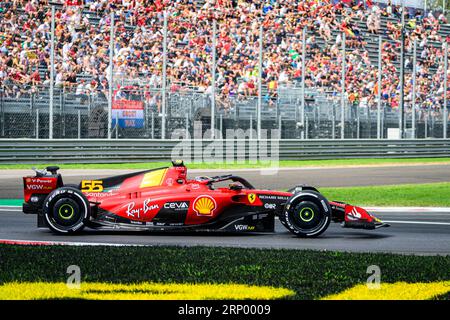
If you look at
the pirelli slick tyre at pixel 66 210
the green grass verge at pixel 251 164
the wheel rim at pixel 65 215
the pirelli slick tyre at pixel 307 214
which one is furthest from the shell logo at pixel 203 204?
the green grass verge at pixel 251 164

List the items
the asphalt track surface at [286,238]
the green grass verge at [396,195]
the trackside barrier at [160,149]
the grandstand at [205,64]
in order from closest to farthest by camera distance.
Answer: the asphalt track surface at [286,238] < the green grass verge at [396,195] < the grandstand at [205,64] < the trackside barrier at [160,149]

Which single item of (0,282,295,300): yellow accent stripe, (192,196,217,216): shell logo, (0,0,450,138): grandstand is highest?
(0,0,450,138): grandstand

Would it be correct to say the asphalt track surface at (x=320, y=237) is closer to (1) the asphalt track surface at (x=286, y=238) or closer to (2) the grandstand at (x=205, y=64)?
(1) the asphalt track surface at (x=286, y=238)

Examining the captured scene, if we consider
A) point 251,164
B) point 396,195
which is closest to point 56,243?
point 396,195

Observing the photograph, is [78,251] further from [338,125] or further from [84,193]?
[338,125]

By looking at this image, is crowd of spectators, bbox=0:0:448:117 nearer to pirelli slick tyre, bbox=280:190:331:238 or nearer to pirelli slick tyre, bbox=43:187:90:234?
pirelli slick tyre, bbox=43:187:90:234

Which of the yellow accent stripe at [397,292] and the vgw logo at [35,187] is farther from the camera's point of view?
the vgw logo at [35,187]

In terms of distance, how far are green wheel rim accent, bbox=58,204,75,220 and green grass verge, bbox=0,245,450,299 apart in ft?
4.16

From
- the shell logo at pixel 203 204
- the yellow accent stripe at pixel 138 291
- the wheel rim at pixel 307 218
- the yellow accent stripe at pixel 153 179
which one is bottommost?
the yellow accent stripe at pixel 138 291

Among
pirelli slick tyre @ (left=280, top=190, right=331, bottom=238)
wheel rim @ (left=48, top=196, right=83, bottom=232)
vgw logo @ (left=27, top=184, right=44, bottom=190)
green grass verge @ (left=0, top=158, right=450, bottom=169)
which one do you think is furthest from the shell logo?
green grass verge @ (left=0, top=158, right=450, bottom=169)

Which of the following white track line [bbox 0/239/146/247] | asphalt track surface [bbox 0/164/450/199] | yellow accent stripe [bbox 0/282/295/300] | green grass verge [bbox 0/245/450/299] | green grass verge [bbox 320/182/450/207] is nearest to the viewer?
yellow accent stripe [bbox 0/282/295/300]

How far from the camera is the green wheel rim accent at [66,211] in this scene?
1039 cm

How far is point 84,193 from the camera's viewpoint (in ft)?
34.8

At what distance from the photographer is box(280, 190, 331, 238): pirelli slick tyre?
1030 centimetres
